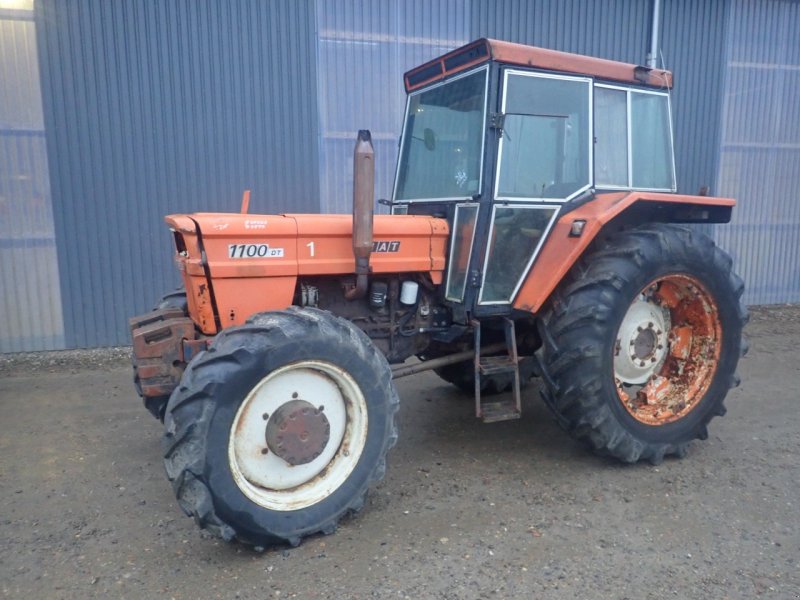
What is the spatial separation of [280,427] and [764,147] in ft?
28.8

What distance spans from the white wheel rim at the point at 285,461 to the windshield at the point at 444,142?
56.7 inches

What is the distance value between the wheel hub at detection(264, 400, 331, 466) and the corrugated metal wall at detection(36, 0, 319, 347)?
4404 millimetres

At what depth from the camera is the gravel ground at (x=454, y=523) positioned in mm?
2631

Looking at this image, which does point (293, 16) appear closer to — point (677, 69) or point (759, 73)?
point (677, 69)

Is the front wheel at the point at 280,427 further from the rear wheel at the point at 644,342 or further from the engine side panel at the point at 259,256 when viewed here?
the rear wheel at the point at 644,342

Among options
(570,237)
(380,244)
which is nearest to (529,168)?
(570,237)

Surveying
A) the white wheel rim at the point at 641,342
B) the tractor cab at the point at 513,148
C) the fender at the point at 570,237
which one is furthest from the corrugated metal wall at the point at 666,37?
the white wheel rim at the point at 641,342

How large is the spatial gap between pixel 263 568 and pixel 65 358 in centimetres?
468

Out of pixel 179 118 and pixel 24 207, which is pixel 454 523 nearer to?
pixel 179 118

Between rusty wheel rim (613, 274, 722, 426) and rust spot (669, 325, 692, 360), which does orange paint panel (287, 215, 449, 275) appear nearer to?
rusty wheel rim (613, 274, 722, 426)

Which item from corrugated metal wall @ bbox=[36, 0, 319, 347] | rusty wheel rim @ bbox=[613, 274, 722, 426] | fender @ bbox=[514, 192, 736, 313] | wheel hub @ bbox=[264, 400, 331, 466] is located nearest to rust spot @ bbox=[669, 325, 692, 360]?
rusty wheel rim @ bbox=[613, 274, 722, 426]

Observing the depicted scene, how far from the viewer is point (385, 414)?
10.0 feet

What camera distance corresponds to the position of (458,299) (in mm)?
3699

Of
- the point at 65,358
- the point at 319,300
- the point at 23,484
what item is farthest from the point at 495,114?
the point at 65,358
